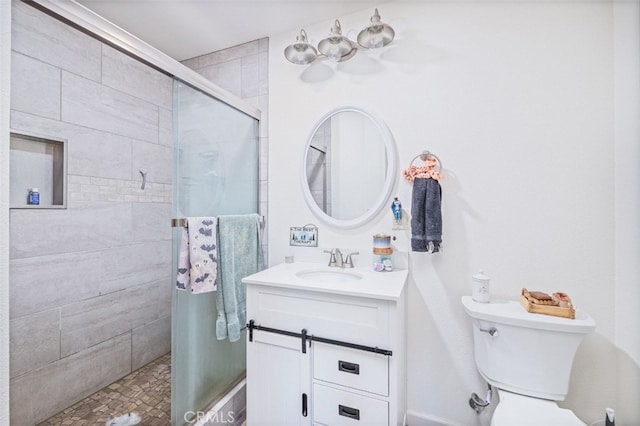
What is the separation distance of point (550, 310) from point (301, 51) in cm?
178

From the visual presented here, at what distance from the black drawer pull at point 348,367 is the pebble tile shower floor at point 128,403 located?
114 centimetres

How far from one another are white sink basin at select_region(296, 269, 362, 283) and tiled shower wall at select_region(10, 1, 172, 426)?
4.37ft

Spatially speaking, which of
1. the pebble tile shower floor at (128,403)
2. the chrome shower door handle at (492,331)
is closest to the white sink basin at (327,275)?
the chrome shower door handle at (492,331)

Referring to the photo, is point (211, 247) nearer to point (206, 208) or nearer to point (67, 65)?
point (206, 208)

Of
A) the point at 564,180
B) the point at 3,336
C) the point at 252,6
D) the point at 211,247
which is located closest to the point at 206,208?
the point at 211,247

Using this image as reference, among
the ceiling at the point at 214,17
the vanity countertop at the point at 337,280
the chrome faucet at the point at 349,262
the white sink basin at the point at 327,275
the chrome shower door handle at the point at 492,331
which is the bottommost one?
the chrome shower door handle at the point at 492,331

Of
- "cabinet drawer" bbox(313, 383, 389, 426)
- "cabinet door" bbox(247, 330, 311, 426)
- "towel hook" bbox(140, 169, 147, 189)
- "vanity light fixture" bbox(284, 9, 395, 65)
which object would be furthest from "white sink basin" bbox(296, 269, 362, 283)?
"towel hook" bbox(140, 169, 147, 189)

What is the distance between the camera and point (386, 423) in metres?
1.07

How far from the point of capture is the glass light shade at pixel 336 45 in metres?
1.53

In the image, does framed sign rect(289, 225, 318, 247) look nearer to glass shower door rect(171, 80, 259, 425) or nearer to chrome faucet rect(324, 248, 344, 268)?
chrome faucet rect(324, 248, 344, 268)

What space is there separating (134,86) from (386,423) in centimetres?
253

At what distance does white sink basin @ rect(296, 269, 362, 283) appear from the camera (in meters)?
1.52

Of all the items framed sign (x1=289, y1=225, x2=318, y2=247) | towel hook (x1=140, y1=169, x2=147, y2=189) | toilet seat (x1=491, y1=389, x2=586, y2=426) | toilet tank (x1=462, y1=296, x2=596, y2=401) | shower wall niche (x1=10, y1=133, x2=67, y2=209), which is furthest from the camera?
towel hook (x1=140, y1=169, x2=147, y2=189)

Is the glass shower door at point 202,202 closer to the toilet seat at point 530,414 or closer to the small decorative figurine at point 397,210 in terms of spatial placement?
the small decorative figurine at point 397,210
